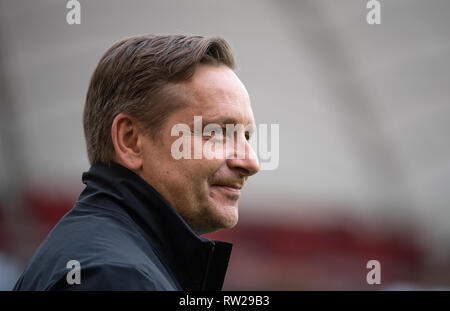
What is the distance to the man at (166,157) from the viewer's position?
1.54 m

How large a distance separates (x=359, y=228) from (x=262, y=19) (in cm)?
648

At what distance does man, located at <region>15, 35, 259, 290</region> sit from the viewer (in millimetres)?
1545

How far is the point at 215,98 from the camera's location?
1770 mm

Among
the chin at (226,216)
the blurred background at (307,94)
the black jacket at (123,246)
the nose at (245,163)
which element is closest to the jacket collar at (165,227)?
the black jacket at (123,246)

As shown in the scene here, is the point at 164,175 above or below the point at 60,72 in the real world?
below

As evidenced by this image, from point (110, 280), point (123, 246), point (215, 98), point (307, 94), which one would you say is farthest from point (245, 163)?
point (307, 94)

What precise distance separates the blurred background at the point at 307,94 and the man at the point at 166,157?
31.0 feet

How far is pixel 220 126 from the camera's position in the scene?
177 cm

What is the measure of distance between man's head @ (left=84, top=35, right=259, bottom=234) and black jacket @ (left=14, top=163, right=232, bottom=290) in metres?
0.10

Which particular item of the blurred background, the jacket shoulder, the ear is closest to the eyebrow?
the ear

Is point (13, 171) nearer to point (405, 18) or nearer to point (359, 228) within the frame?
point (359, 228)

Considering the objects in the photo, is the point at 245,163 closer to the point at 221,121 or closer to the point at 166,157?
the point at 221,121

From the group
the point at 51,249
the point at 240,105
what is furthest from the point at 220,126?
the point at 51,249
